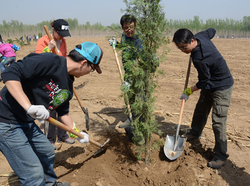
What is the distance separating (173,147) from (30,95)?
290cm

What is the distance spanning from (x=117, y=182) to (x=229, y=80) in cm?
282

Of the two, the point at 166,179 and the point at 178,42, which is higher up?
the point at 178,42

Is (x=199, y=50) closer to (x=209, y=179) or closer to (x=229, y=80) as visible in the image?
(x=229, y=80)

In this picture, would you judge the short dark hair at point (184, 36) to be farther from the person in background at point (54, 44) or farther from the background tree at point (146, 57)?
the person in background at point (54, 44)

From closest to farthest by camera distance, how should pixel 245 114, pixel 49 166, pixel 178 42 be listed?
pixel 49 166
pixel 178 42
pixel 245 114

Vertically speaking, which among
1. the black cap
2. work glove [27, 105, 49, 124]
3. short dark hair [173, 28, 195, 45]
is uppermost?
the black cap

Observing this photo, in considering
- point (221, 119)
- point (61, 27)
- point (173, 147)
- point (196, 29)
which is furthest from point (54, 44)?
point (196, 29)

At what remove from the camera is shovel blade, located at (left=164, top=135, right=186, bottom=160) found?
3992 millimetres

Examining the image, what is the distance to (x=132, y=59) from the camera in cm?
325

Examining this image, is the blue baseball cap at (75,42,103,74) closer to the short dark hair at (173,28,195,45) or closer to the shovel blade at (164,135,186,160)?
the short dark hair at (173,28,195,45)

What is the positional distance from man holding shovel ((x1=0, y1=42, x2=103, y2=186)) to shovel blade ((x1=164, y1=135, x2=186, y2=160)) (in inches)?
92.9

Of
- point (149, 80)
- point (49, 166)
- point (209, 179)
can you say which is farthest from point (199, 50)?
point (49, 166)

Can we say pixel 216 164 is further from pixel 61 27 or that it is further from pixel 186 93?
pixel 61 27

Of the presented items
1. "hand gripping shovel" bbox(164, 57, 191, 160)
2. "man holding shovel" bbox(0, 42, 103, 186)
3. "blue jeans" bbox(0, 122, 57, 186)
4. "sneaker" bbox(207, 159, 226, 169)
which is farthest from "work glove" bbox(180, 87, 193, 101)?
"blue jeans" bbox(0, 122, 57, 186)
